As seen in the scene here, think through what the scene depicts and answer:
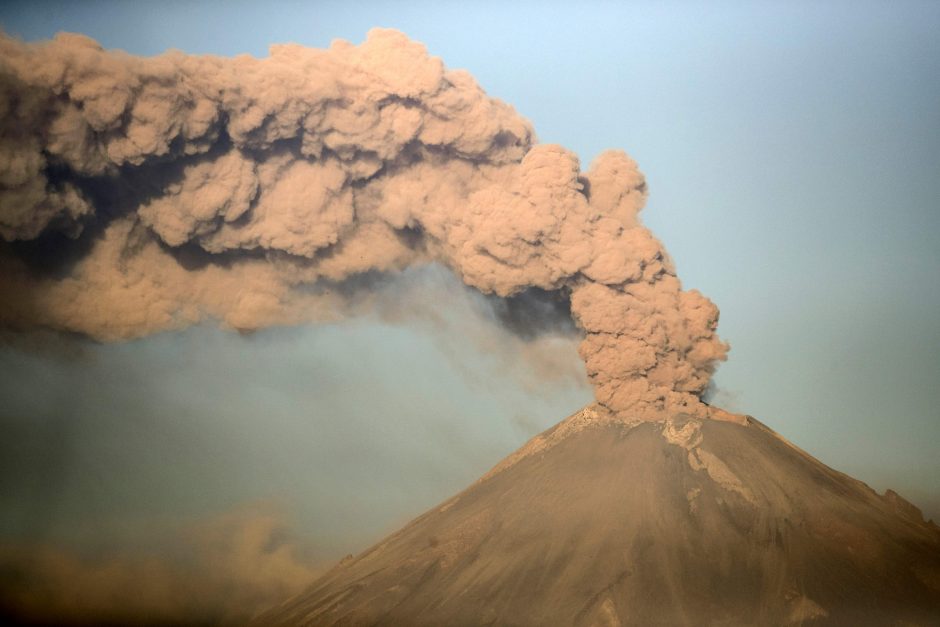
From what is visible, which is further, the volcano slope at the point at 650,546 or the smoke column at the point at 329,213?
the smoke column at the point at 329,213

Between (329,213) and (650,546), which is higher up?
(329,213)

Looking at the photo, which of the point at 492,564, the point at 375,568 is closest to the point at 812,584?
the point at 492,564

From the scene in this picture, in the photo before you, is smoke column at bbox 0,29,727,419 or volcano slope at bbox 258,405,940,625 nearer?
volcano slope at bbox 258,405,940,625

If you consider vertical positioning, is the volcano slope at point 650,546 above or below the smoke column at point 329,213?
below

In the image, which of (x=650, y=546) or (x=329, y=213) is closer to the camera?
(x=650, y=546)

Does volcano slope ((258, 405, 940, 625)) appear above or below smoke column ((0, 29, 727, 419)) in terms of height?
below
